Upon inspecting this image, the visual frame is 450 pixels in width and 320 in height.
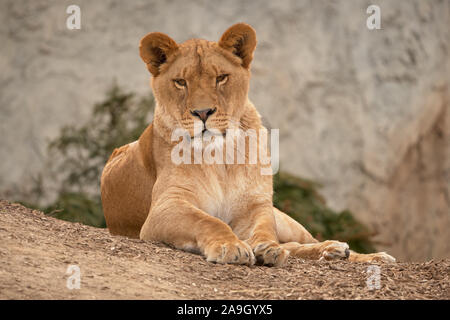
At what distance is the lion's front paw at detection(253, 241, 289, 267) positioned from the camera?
10.3 feet

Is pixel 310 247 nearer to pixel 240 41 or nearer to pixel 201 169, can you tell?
pixel 201 169

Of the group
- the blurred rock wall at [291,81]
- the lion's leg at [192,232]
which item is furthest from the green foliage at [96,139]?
the lion's leg at [192,232]

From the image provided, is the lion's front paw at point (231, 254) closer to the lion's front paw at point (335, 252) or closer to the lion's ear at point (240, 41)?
the lion's front paw at point (335, 252)

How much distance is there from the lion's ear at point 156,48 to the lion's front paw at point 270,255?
1.34 metres

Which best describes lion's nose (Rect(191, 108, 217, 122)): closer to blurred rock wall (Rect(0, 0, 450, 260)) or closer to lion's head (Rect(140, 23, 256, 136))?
lion's head (Rect(140, 23, 256, 136))

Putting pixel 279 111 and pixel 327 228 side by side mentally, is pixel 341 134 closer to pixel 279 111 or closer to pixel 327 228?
pixel 279 111

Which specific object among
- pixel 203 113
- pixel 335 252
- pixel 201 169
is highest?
pixel 203 113

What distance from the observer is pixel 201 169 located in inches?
148

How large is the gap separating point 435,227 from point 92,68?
5132 millimetres

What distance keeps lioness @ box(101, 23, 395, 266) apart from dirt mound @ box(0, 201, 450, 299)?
262mm

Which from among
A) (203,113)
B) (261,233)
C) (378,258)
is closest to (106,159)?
(203,113)

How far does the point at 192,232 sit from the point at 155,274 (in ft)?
2.24

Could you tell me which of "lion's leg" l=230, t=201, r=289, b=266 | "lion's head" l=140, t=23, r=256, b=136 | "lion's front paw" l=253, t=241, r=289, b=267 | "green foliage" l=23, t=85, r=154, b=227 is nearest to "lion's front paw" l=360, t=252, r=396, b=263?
"lion's leg" l=230, t=201, r=289, b=266

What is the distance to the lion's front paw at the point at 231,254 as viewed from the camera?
3014 mm
